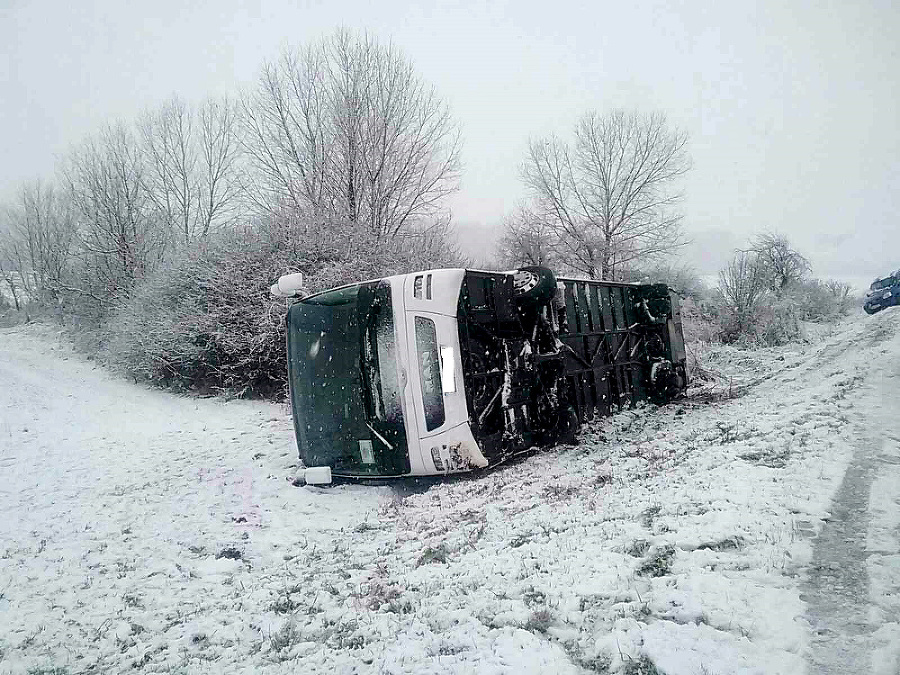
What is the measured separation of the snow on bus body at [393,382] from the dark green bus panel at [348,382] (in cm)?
1

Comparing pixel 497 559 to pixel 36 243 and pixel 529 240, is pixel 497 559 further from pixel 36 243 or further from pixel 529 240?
pixel 36 243

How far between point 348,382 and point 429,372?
0.97 meters

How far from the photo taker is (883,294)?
20328 mm

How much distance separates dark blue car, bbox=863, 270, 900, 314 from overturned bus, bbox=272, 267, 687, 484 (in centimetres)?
1940

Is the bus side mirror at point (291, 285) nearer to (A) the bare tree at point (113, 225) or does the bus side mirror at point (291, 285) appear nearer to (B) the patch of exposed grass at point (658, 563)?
(B) the patch of exposed grass at point (658, 563)

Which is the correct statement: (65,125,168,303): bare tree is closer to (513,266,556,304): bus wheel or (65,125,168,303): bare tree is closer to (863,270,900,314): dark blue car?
(513,266,556,304): bus wheel

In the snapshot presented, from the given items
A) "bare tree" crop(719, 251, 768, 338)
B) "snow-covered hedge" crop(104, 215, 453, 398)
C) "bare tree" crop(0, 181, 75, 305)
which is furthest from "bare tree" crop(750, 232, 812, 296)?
"bare tree" crop(0, 181, 75, 305)

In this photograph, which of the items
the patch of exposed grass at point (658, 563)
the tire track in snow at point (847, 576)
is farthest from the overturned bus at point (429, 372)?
the tire track in snow at point (847, 576)

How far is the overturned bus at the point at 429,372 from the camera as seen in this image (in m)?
5.53

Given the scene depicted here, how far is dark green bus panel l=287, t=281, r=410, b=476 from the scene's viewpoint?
5.60m

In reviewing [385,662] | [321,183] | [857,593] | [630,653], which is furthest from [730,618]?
[321,183]

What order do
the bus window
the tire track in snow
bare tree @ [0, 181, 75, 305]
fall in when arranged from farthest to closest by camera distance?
bare tree @ [0, 181, 75, 305]
the bus window
the tire track in snow

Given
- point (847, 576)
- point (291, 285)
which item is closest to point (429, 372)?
point (291, 285)

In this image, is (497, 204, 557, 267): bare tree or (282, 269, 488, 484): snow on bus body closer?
(282, 269, 488, 484): snow on bus body
